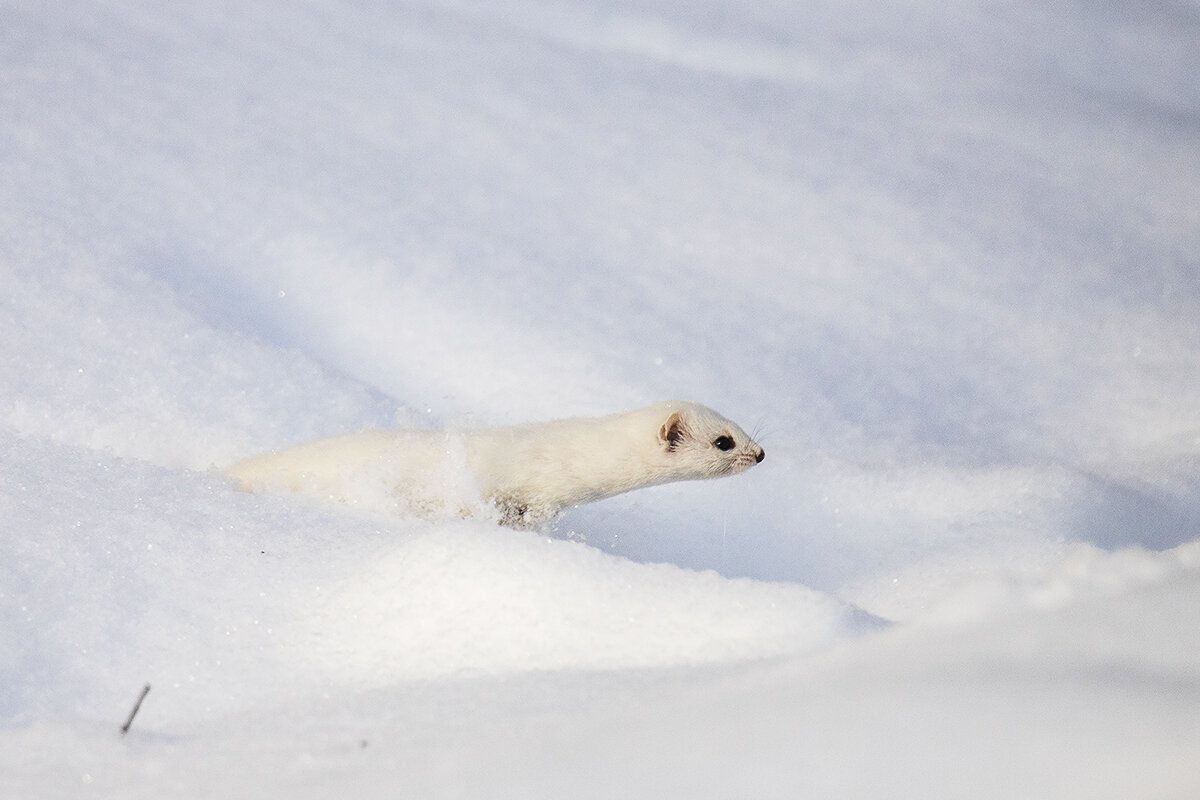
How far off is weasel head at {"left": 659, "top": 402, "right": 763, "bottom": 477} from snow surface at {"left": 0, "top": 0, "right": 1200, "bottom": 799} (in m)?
0.20

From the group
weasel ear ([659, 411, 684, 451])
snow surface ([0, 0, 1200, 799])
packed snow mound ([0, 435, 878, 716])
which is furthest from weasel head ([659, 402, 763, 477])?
packed snow mound ([0, 435, 878, 716])

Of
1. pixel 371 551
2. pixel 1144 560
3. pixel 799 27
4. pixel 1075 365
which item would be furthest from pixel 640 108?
pixel 1144 560

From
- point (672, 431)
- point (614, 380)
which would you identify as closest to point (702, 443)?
point (672, 431)

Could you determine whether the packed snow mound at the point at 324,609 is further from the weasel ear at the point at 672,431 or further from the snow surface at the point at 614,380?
the weasel ear at the point at 672,431

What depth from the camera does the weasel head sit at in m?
2.70

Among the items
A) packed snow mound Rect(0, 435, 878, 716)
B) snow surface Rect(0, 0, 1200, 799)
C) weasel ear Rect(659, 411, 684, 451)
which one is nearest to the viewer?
snow surface Rect(0, 0, 1200, 799)

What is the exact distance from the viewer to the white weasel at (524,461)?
2.59 m

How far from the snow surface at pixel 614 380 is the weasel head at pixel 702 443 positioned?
0.20 meters

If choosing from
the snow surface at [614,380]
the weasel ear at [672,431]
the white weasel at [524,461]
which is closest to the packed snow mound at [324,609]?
the snow surface at [614,380]

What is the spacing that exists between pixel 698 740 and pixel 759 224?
345 centimetres

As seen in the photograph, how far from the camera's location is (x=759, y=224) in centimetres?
417

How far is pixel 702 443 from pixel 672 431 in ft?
0.30

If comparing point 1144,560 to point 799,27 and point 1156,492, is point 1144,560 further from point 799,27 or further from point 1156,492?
point 799,27

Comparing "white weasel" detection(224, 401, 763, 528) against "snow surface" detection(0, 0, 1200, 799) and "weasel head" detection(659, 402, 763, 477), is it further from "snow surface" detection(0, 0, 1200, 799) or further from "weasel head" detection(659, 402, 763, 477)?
"snow surface" detection(0, 0, 1200, 799)
